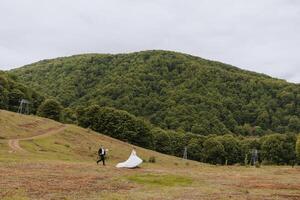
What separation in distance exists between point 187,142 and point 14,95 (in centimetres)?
6379

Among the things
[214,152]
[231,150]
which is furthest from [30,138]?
[231,150]

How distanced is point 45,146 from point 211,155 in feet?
289

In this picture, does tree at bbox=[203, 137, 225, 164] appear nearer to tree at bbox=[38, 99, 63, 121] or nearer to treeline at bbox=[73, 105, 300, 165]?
treeline at bbox=[73, 105, 300, 165]

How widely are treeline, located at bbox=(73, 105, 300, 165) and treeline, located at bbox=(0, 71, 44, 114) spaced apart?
2170cm

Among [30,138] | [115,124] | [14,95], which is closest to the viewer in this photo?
[30,138]

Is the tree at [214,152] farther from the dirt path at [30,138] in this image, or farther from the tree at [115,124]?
the dirt path at [30,138]

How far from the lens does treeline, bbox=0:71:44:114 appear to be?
15825 centimetres

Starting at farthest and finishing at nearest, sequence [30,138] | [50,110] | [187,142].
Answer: [187,142]
[50,110]
[30,138]

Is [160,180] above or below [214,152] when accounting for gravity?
below

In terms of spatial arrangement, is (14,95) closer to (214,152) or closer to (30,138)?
(214,152)

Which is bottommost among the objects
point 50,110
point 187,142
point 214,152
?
point 214,152

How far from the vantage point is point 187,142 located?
184250 millimetres

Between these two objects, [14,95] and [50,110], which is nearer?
[50,110]

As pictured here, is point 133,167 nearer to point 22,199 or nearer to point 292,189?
point 292,189
